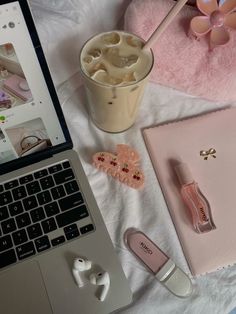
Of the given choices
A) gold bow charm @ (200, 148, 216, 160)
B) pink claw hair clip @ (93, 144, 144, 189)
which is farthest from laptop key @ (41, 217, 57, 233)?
gold bow charm @ (200, 148, 216, 160)

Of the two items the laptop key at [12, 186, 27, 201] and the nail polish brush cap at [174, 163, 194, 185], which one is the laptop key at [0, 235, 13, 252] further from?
the nail polish brush cap at [174, 163, 194, 185]

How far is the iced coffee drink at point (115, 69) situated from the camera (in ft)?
1.44

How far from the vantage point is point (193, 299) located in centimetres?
44

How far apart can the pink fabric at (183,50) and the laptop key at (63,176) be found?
0.22 m

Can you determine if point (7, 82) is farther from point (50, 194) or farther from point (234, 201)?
point (234, 201)

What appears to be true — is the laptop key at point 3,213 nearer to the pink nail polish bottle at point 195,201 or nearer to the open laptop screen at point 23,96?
the open laptop screen at point 23,96

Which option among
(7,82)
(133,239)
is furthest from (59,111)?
(133,239)

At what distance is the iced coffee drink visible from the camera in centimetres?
44

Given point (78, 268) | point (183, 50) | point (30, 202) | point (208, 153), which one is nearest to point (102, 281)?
point (78, 268)

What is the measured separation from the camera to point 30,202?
452 mm

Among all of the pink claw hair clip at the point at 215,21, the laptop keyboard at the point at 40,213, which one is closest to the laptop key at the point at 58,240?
the laptop keyboard at the point at 40,213

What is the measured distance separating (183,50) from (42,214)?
319mm

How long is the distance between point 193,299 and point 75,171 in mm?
223

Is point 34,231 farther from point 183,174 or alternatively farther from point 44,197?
point 183,174
